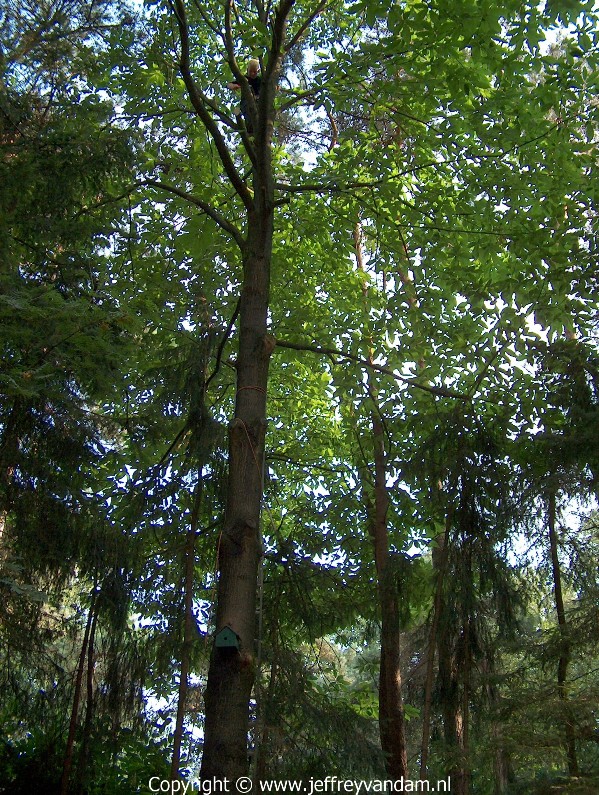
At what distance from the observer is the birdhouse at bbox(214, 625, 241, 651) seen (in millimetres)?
4422

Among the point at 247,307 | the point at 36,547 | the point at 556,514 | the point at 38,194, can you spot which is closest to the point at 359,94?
the point at 247,307

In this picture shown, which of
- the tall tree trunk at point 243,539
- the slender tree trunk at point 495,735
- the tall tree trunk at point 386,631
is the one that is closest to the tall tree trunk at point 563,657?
the slender tree trunk at point 495,735

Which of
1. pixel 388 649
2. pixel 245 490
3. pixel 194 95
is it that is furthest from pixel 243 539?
pixel 388 649

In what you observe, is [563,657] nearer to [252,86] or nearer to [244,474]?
[244,474]

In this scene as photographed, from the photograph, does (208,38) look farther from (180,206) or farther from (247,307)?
(247,307)

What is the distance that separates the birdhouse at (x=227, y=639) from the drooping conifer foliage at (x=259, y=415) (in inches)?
0.6

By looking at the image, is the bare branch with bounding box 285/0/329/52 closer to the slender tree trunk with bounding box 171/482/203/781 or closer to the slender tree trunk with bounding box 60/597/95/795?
the slender tree trunk with bounding box 171/482/203/781

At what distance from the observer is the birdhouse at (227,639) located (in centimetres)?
442

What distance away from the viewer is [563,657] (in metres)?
6.10

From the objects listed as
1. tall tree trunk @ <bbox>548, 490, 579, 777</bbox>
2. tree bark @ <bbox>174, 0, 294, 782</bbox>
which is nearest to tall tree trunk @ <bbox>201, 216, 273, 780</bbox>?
tree bark @ <bbox>174, 0, 294, 782</bbox>

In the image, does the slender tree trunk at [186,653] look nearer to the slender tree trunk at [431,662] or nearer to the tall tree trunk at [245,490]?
the tall tree trunk at [245,490]

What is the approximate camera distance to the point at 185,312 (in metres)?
8.23

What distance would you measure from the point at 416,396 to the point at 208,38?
512cm

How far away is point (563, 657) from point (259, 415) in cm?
342
